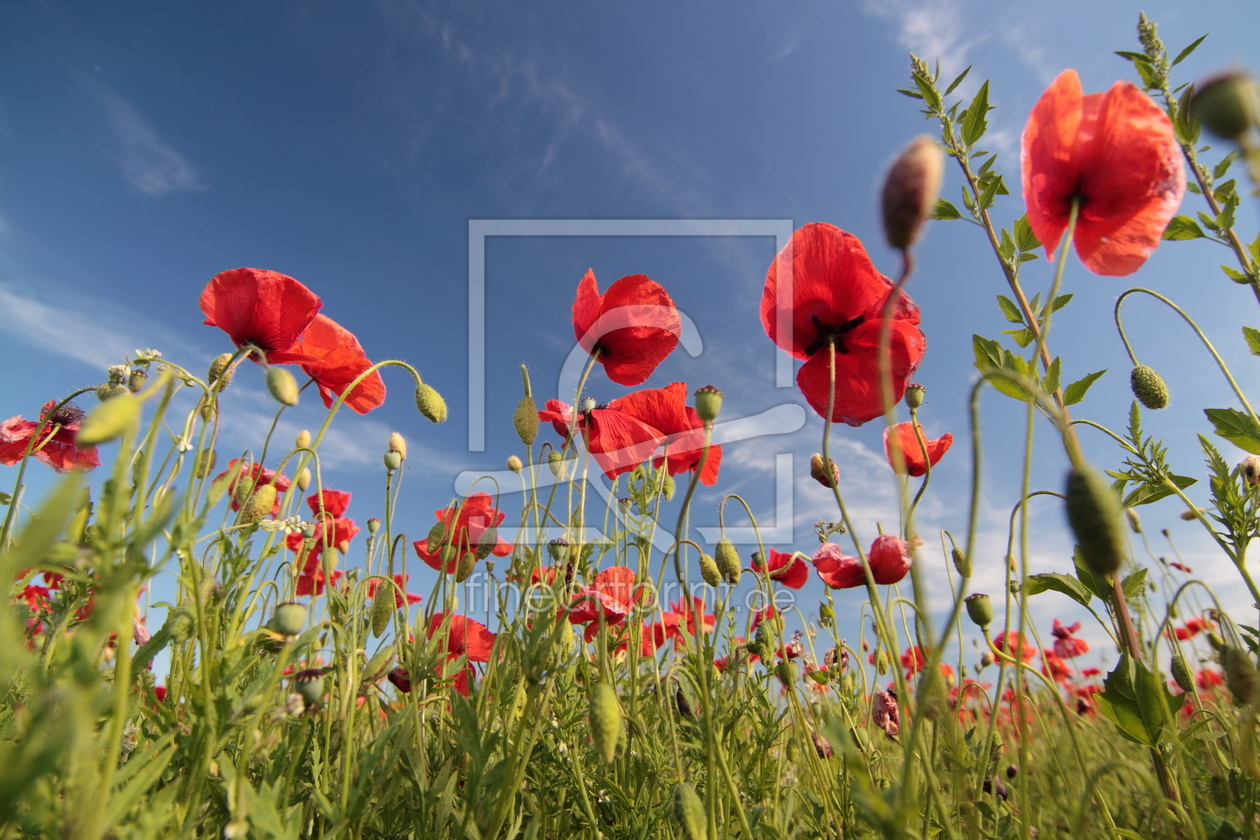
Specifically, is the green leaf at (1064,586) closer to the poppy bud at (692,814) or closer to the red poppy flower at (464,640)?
the poppy bud at (692,814)

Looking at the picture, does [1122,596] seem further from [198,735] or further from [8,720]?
[8,720]

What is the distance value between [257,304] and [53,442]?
1357 millimetres

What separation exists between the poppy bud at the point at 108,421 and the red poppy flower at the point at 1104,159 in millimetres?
1333

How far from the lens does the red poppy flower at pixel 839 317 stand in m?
1.24

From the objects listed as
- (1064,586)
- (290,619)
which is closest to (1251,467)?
(1064,586)

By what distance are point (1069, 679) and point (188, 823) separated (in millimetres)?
5994

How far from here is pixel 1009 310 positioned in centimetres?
154

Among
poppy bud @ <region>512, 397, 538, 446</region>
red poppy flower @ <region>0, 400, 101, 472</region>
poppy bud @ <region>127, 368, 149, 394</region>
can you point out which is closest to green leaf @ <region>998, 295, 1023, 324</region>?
poppy bud @ <region>512, 397, 538, 446</region>

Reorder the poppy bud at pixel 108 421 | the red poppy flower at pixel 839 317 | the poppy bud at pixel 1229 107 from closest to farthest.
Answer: the poppy bud at pixel 108 421, the poppy bud at pixel 1229 107, the red poppy flower at pixel 839 317

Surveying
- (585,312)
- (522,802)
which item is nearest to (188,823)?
(522,802)

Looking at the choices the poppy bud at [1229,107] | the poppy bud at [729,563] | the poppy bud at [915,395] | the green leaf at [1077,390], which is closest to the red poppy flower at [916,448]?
the poppy bud at [915,395]

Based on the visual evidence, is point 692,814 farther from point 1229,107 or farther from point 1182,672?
point 1182,672

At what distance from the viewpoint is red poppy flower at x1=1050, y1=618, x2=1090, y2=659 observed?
13.0ft

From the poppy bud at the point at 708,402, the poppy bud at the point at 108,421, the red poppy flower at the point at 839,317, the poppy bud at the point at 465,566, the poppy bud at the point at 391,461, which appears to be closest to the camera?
the poppy bud at the point at 108,421
